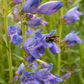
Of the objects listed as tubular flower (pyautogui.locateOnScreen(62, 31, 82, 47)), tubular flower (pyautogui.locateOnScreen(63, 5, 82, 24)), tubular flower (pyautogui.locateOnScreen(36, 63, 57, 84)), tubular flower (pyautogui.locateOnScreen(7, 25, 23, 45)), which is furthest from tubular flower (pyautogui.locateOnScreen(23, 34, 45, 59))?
tubular flower (pyautogui.locateOnScreen(63, 5, 82, 24))

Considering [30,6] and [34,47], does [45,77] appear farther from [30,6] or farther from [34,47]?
[30,6]

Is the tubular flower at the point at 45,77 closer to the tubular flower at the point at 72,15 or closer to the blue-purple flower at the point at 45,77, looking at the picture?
the blue-purple flower at the point at 45,77

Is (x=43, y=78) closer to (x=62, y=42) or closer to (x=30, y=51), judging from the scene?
(x=30, y=51)

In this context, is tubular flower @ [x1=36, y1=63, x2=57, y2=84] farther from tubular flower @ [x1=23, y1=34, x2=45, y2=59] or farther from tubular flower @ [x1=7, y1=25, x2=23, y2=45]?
tubular flower @ [x1=7, y1=25, x2=23, y2=45]

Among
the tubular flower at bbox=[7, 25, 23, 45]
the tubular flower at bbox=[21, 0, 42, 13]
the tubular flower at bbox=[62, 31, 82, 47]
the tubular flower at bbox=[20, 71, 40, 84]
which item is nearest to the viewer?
the tubular flower at bbox=[21, 0, 42, 13]

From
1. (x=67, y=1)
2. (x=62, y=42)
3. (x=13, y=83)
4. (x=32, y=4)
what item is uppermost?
(x=32, y=4)

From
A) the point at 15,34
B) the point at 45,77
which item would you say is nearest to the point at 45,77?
the point at 45,77

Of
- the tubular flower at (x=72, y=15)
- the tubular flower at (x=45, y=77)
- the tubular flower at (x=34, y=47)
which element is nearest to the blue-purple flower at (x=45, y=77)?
the tubular flower at (x=45, y=77)

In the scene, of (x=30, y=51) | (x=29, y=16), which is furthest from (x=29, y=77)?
(x=29, y=16)
